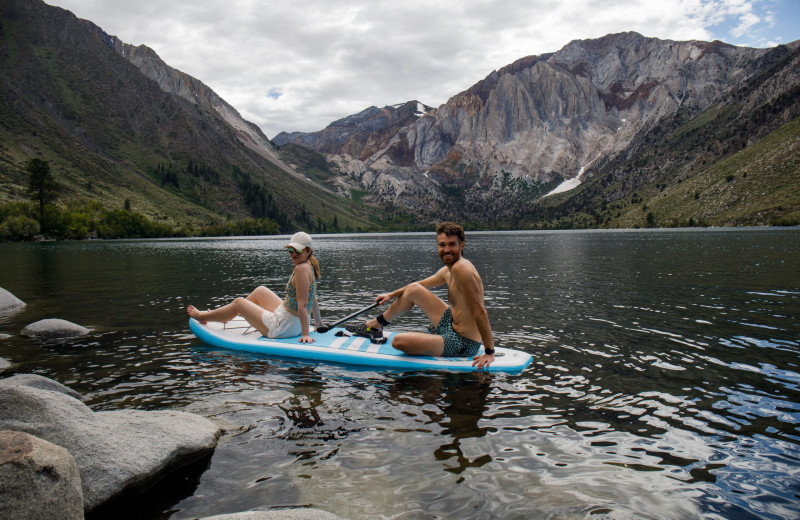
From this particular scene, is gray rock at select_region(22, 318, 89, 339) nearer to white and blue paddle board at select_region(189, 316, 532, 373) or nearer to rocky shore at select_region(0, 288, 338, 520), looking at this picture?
white and blue paddle board at select_region(189, 316, 532, 373)

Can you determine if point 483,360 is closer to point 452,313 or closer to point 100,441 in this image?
point 452,313

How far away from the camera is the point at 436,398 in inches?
403

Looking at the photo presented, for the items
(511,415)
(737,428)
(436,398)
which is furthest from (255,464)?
(737,428)

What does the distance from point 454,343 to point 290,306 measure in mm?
5305

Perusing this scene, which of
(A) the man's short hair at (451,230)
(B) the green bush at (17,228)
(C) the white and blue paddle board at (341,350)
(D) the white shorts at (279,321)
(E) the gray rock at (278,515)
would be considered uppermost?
(B) the green bush at (17,228)

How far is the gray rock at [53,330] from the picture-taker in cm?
1648

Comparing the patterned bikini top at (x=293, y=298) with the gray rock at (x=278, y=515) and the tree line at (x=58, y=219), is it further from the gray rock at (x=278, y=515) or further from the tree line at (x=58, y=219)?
the tree line at (x=58, y=219)

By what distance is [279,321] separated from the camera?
14211 millimetres

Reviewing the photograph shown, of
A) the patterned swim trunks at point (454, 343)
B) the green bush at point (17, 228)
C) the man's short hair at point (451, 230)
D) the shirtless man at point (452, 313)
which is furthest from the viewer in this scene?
the green bush at point (17, 228)

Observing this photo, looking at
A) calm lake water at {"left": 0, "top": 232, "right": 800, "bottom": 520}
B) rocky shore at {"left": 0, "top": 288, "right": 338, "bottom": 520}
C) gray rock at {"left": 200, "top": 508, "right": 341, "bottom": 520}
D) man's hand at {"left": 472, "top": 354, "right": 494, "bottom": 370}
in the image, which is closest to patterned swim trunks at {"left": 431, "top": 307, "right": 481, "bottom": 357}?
man's hand at {"left": 472, "top": 354, "right": 494, "bottom": 370}

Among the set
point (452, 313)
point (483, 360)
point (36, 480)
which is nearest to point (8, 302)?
point (452, 313)

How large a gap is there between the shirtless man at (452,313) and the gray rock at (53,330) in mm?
12452

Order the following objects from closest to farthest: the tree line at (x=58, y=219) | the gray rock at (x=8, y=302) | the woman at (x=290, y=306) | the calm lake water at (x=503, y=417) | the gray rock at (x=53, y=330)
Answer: the calm lake water at (x=503, y=417), the woman at (x=290, y=306), the gray rock at (x=53, y=330), the gray rock at (x=8, y=302), the tree line at (x=58, y=219)

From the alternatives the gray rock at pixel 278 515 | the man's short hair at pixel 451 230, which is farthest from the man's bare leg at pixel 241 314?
the gray rock at pixel 278 515
